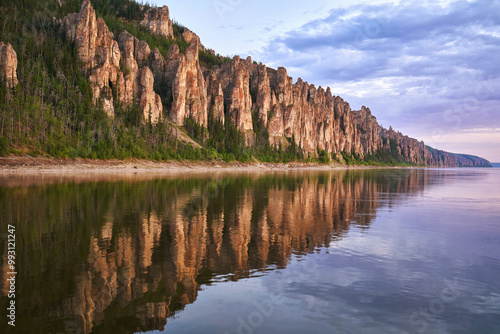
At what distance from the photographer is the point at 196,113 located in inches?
6826

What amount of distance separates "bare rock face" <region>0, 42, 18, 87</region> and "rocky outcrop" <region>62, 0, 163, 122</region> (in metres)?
26.4

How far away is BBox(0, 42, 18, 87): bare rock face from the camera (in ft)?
351

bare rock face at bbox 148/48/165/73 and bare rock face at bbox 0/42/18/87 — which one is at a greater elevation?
bare rock face at bbox 148/48/165/73

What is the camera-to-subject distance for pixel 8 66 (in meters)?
110

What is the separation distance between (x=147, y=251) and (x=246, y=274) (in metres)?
5.20

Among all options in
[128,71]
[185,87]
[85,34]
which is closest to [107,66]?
[128,71]

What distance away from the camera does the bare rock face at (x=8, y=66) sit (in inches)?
4207

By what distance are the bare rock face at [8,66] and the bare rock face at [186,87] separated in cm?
6795

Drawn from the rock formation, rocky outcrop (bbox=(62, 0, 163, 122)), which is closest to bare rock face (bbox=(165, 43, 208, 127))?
the rock formation

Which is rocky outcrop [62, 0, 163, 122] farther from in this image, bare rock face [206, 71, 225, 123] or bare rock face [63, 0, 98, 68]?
bare rock face [206, 71, 225, 123]

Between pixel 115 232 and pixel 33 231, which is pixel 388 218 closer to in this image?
pixel 115 232

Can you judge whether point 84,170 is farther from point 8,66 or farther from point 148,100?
point 148,100

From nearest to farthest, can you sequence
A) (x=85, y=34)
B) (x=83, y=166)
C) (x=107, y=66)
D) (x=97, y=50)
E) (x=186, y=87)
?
(x=83, y=166)
(x=107, y=66)
(x=85, y=34)
(x=97, y=50)
(x=186, y=87)

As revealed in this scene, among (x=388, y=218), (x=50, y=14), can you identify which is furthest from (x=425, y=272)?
(x=50, y=14)
